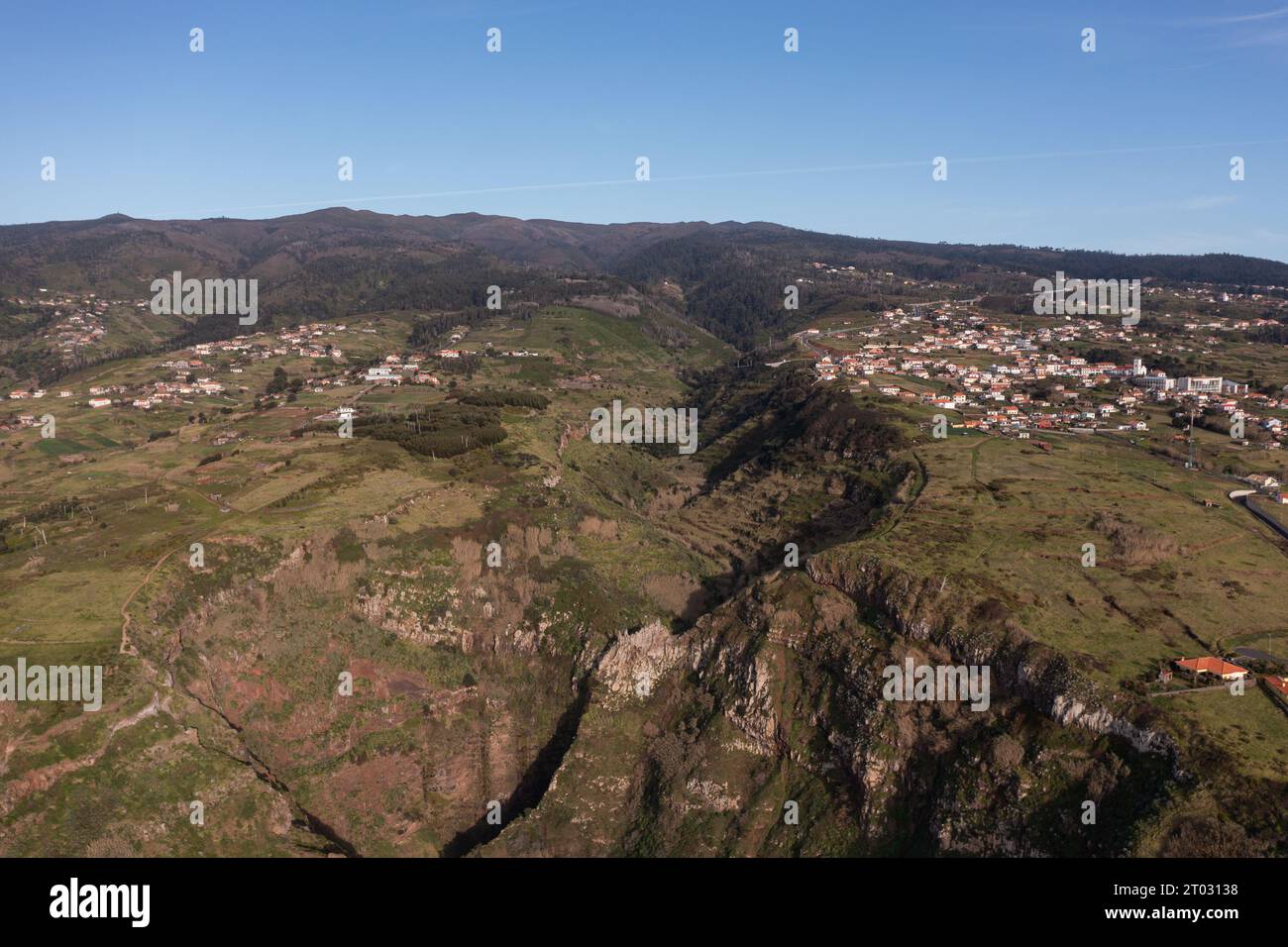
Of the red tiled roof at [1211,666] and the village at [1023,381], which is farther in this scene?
the village at [1023,381]

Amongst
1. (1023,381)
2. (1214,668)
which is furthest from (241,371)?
(1214,668)

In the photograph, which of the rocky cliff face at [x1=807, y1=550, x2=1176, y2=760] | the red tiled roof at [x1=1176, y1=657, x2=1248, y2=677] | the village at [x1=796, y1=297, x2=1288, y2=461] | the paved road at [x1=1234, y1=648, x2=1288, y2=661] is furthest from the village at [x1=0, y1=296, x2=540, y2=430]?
→ the paved road at [x1=1234, y1=648, x2=1288, y2=661]

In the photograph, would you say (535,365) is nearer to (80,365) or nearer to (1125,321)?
(80,365)

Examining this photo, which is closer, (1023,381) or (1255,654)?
(1255,654)

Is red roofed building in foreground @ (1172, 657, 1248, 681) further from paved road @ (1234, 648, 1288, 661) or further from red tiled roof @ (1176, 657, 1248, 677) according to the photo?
paved road @ (1234, 648, 1288, 661)

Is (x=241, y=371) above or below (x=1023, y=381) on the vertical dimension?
above

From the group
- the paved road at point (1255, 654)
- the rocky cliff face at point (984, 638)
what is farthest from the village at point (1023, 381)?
the paved road at point (1255, 654)

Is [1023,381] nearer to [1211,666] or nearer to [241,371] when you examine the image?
[1211,666]

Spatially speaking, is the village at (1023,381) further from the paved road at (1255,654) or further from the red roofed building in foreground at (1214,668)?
the red roofed building in foreground at (1214,668)

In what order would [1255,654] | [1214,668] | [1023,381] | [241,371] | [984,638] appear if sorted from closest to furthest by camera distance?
[1214,668] < [1255,654] < [984,638] < [1023,381] < [241,371]
